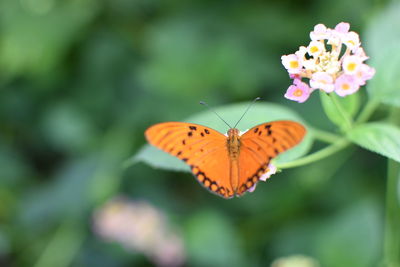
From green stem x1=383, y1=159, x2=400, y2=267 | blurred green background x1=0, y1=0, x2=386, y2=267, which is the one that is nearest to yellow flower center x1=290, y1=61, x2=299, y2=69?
green stem x1=383, y1=159, x2=400, y2=267

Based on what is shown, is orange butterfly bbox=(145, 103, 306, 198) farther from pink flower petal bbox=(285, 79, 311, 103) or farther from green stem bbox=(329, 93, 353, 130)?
green stem bbox=(329, 93, 353, 130)

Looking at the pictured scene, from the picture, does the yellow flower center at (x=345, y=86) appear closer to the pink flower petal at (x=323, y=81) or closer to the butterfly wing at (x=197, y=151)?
the pink flower petal at (x=323, y=81)

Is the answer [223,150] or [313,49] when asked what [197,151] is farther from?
[313,49]

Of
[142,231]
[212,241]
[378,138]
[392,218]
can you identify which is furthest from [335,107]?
[142,231]

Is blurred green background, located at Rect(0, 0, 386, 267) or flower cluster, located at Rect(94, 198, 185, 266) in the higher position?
blurred green background, located at Rect(0, 0, 386, 267)

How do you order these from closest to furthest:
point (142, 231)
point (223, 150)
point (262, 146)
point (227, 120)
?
point (262, 146)
point (223, 150)
point (227, 120)
point (142, 231)

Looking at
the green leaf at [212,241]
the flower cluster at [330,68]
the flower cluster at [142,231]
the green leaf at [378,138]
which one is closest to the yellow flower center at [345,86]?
the flower cluster at [330,68]
